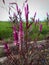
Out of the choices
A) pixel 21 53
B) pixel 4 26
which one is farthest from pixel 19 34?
pixel 4 26

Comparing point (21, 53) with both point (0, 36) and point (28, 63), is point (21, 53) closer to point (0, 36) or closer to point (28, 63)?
point (28, 63)

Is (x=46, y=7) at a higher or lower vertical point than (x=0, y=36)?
higher

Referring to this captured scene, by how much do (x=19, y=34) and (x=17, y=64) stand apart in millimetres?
206

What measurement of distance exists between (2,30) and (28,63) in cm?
272

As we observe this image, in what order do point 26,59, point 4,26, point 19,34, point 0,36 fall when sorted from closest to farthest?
point 19,34 < point 26,59 < point 0,36 < point 4,26

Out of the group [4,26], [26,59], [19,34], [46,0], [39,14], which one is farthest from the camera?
[46,0]

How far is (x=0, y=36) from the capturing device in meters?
3.70

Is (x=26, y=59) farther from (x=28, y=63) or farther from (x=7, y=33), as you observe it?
(x=7, y=33)

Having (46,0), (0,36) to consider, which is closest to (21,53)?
(0,36)

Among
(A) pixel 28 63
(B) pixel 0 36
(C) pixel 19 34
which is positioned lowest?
(B) pixel 0 36

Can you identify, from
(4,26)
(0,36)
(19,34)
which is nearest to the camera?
(19,34)

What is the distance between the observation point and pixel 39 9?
4680 mm

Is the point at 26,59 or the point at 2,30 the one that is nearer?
the point at 26,59

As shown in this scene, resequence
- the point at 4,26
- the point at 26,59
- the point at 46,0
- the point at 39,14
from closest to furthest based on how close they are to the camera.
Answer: the point at 26,59 → the point at 4,26 → the point at 39,14 → the point at 46,0
